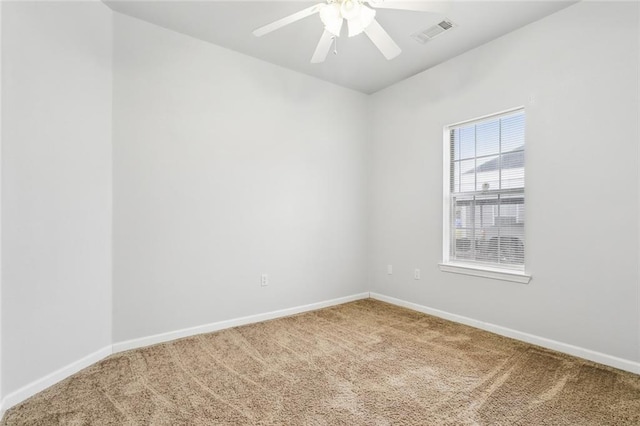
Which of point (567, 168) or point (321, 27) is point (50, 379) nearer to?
point (321, 27)

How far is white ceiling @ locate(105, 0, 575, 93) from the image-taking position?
248 cm

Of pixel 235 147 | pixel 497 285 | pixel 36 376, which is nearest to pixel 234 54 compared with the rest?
pixel 235 147

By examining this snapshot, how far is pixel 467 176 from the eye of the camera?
334 centimetres

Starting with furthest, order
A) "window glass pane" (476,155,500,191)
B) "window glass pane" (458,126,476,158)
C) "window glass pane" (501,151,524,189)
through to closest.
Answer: "window glass pane" (458,126,476,158) → "window glass pane" (476,155,500,191) → "window glass pane" (501,151,524,189)

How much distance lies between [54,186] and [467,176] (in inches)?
143

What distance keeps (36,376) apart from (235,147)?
90.5 inches

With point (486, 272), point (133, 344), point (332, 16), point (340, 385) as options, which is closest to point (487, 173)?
point (486, 272)

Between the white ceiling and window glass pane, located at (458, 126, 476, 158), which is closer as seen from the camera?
the white ceiling

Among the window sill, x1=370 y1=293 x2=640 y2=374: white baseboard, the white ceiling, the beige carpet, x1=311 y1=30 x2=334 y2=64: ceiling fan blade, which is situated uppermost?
the white ceiling

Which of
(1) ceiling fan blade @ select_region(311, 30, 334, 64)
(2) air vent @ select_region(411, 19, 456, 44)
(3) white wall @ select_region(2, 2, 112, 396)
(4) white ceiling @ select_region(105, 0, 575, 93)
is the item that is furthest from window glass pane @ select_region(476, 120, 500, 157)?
(3) white wall @ select_region(2, 2, 112, 396)

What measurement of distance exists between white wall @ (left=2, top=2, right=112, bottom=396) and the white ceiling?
1.89 feet

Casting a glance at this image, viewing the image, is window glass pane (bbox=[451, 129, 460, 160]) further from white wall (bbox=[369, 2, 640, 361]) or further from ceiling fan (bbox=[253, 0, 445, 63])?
ceiling fan (bbox=[253, 0, 445, 63])

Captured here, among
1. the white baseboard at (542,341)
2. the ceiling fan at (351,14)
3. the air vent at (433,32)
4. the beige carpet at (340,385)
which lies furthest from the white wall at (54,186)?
the white baseboard at (542,341)

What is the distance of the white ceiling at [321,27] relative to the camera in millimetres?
2482
